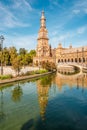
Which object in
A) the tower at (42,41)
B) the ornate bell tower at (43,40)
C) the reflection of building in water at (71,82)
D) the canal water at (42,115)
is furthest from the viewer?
the ornate bell tower at (43,40)

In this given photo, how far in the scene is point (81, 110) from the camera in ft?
63.6

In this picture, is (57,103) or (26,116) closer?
(26,116)

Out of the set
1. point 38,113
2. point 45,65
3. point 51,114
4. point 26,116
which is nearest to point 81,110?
point 51,114

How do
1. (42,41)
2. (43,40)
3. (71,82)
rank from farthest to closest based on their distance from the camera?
1. (43,40)
2. (42,41)
3. (71,82)

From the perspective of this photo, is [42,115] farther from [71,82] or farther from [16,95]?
[71,82]

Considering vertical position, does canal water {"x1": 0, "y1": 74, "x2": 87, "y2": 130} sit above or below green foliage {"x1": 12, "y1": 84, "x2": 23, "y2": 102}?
below

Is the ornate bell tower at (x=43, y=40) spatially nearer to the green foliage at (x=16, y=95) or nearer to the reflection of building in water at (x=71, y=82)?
the reflection of building in water at (x=71, y=82)

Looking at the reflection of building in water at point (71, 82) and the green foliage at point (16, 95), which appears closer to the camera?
the green foliage at point (16, 95)

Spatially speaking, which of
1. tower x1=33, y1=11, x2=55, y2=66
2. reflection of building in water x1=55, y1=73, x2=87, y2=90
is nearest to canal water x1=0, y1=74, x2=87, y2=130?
reflection of building in water x1=55, y1=73, x2=87, y2=90

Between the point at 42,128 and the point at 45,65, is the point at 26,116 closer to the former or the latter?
the point at 42,128

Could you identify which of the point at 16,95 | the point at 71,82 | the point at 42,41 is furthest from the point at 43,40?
the point at 16,95

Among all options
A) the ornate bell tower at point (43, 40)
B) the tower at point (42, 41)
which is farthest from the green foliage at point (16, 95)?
the ornate bell tower at point (43, 40)

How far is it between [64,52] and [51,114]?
375ft

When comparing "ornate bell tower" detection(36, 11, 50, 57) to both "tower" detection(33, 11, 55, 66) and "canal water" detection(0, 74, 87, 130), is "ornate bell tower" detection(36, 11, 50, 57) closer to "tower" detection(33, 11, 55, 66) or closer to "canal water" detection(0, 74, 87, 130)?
"tower" detection(33, 11, 55, 66)
